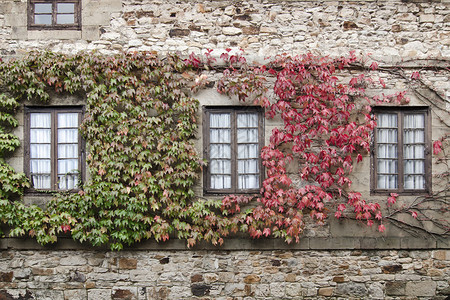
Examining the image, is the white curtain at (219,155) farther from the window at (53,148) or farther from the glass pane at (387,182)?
the glass pane at (387,182)

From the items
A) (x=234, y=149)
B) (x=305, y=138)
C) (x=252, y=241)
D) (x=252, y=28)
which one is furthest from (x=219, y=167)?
(x=252, y=28)

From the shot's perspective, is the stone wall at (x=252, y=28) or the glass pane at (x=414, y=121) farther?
the glass pane at (x=414, y=121)

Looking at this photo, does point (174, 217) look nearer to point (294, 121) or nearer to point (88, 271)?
point (88, 271)

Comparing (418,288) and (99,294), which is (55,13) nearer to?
(99,294)

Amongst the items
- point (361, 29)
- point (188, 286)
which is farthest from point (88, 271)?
point (361, 29)

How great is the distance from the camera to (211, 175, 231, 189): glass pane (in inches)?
210

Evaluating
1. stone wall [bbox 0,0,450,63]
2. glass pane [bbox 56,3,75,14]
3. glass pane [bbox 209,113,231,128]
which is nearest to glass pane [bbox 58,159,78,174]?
stone wall [bbox 0,0,450,63]

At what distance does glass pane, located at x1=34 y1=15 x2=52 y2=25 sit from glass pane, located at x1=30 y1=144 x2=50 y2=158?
1.87 meters

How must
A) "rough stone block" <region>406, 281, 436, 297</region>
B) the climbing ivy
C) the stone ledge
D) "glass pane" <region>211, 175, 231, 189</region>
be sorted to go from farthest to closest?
"glass pane" <region>211, 175, 231, 189</region>, "rough stone block" <region>406, 281, 436, 297</region>, the stone ledge, the climbing ivy

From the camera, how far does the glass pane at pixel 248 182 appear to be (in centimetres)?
534

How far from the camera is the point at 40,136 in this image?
5.29 meters

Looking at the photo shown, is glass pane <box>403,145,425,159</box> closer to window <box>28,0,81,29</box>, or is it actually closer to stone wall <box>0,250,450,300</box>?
stone wall <box>0,250,450,300</box>

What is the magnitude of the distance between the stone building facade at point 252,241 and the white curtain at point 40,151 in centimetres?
17

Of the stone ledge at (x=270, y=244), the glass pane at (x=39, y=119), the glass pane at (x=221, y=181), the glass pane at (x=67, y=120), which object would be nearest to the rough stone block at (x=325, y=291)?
the stone ledge at (x=270, y=244)
